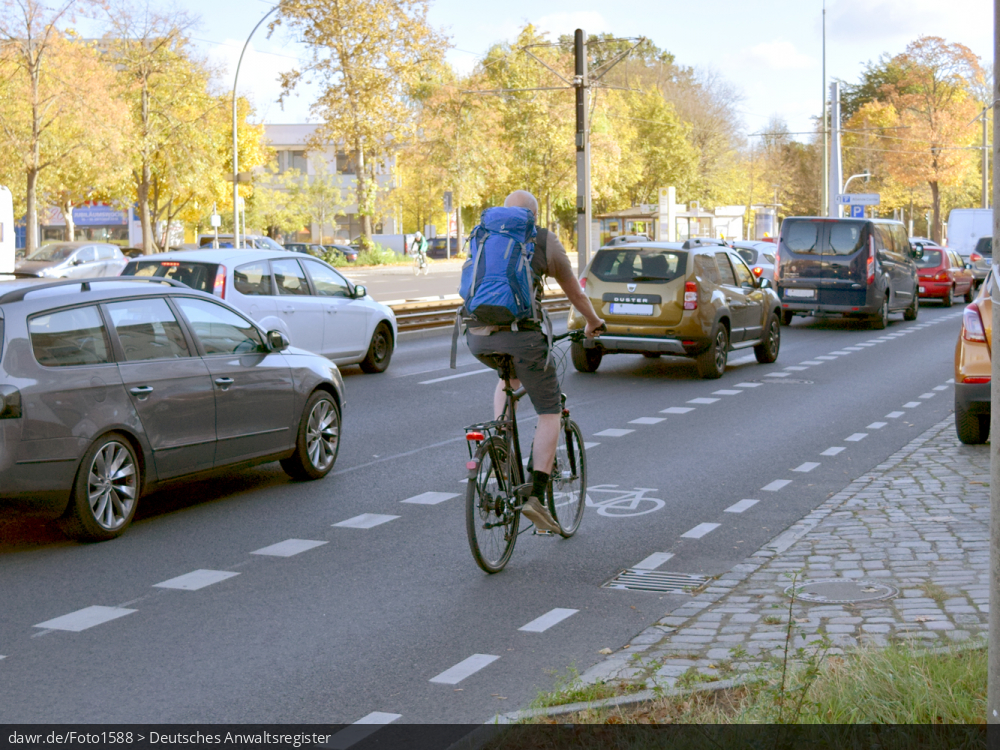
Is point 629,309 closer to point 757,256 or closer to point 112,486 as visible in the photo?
point 112,486

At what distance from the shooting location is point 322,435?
32.0ft

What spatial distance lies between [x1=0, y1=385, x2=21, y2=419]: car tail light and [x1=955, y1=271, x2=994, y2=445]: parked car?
6953mm

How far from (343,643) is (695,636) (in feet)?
4.77

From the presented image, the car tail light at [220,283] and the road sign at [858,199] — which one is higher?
the road sign at [858,199]

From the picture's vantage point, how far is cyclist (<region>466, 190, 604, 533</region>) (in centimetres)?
672

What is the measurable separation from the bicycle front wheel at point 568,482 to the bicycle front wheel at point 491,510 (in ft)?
1.49

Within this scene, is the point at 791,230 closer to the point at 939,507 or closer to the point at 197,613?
the point at 939,507

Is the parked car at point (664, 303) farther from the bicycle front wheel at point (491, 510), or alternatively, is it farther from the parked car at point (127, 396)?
the bicycle front wheel at point (491, 510)

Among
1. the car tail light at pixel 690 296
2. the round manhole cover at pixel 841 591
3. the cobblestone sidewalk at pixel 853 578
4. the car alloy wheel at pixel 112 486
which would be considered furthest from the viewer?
the car tail light at pixel 690 296

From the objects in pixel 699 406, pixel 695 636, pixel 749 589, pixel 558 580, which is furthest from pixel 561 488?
pixel 699 406

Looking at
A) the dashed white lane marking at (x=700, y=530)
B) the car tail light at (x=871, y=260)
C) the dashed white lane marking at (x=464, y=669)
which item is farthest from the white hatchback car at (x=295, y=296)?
the car tail light at (x=871, y=260)

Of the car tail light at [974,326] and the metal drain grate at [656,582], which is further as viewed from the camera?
the car tail light at [974,326]

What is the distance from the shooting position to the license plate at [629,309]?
16.3 m

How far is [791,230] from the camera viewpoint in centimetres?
2534
